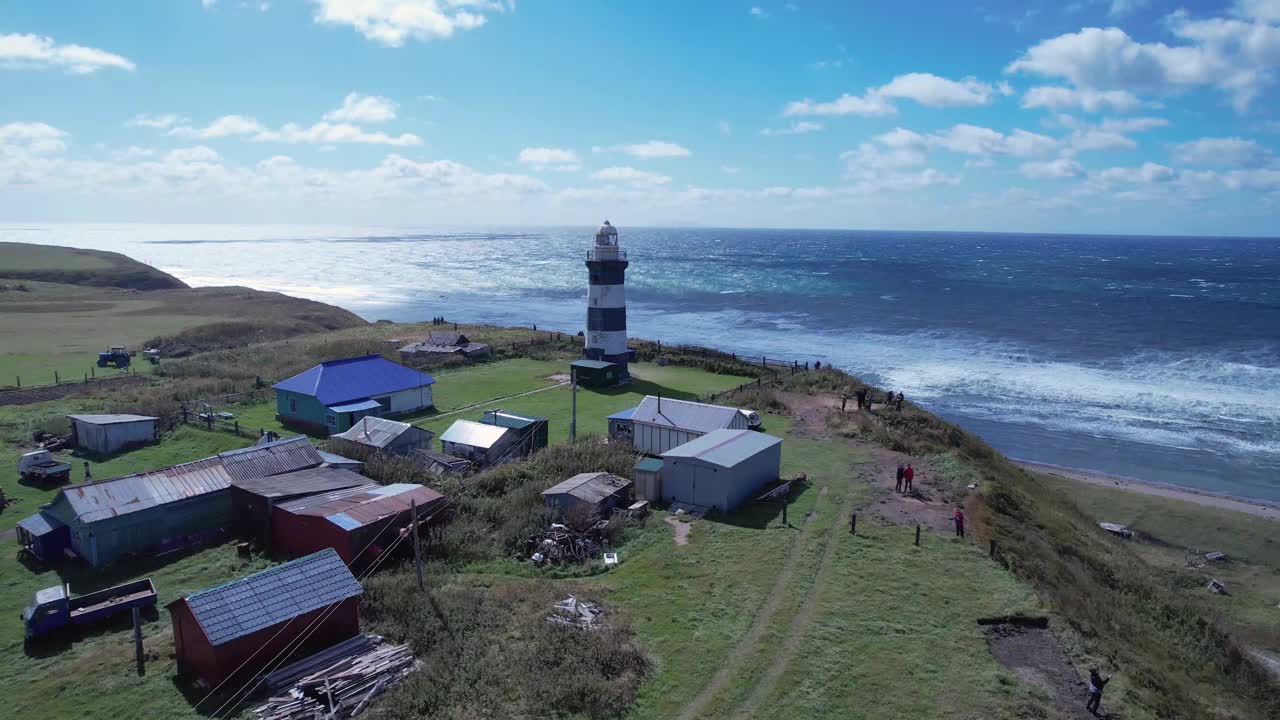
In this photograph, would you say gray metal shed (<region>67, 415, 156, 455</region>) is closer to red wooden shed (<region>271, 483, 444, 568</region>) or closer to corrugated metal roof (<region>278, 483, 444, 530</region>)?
red wooden shed (<region>271, 483, 444, 568</region>)

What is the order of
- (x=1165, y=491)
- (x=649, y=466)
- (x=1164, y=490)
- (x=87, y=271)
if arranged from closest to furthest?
(x=649, y=466)
(x=1165, y=491)
(x=1164, y=490)
(x=87, y=271)

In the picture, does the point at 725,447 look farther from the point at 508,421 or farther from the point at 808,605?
the point at 508,421

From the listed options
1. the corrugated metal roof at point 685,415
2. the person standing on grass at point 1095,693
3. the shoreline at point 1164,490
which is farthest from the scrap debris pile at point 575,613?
the shoreline at point 1164,490

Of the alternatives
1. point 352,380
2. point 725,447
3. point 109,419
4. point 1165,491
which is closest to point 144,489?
point 109,419

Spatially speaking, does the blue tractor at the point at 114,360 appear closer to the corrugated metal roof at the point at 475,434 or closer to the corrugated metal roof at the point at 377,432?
the corrugated metal roof at the point at 377,432

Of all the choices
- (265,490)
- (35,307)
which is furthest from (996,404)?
(35,307)
